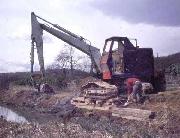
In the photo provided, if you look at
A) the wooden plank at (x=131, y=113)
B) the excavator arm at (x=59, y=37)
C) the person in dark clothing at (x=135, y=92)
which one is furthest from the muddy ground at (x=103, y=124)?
the excavator arm at (x=59, y=37)

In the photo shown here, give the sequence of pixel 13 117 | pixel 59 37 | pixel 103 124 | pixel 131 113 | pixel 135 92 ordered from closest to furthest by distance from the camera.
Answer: pixel 103 124 → pixel 131 113 → pixel 135 92 → pixel 13 117 → pixel 59 37

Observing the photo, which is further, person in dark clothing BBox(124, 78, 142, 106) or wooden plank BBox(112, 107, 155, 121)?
person in dark clothing BBox(124, 78, 142, 106)

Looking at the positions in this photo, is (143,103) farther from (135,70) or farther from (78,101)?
(78,101)

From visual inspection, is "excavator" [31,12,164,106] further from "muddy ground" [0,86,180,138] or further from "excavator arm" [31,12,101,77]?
"excavator arm" [31,12,101,77]

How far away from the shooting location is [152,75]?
76.6 ft

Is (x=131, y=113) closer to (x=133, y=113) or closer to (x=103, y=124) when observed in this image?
(x=133, y=113)

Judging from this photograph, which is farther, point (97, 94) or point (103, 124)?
point (97, 94)

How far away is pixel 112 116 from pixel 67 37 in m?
10.3

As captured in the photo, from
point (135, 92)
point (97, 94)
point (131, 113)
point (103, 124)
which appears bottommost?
point (103, 124)

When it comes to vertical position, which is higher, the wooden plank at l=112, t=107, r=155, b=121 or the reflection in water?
the wooden plank at l=112, t=107, r=155, b=121

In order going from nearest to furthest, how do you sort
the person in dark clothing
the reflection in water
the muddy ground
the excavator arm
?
1. the muddy ground
2. the person in dark clothing
3. the reflection in water
4. the excavator arm

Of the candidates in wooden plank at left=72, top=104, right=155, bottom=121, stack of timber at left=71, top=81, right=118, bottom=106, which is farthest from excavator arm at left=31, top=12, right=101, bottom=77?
wooden plank at left=72, top=104, right=155, bottom=121

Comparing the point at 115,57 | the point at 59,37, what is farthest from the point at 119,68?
the point at 59,37

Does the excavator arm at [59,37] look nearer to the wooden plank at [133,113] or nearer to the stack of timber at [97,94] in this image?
the stack of timber at [97,94]
